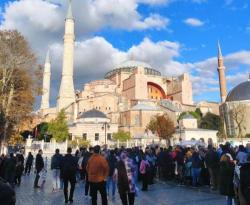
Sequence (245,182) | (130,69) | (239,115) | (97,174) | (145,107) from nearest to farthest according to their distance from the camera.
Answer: (245,182) < (97,174) < (239,115) < (145,107) < (130,69)

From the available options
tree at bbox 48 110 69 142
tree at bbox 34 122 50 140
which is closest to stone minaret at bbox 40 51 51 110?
tree at bbox 34 122 50 140

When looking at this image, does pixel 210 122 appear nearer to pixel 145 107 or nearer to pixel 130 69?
pixel 145 107

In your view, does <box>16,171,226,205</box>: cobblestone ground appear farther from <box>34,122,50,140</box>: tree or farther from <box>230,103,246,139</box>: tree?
<box>230,103,246,139</box>: tree

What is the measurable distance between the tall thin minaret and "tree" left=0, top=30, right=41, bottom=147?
1175 inches

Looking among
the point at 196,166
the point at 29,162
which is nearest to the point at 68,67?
the point at 29,162

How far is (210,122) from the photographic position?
55938 millimetres

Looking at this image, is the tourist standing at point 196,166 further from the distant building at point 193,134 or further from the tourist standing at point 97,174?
the distant building at point 193,134

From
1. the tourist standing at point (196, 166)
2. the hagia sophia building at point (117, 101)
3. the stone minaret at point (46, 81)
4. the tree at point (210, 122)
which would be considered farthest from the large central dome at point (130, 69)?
the tourist standing at point (196, 166)

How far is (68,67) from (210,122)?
85.2 feet

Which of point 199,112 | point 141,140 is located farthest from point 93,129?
point 199,112

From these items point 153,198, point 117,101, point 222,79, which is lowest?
point 153,198

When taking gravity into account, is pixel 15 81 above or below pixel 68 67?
below

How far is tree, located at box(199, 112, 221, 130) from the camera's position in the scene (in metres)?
54.8

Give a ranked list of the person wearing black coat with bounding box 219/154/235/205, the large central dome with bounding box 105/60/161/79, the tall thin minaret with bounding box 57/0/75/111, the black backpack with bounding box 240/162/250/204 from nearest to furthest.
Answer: the black backpack with bounding box 240/162/250/204, the person wearing black coat with bounding box 219/154/235/205, the tall thin minaret with bounding box 57/0/75/111, the large central dome with bounding box 105/60/161/79
